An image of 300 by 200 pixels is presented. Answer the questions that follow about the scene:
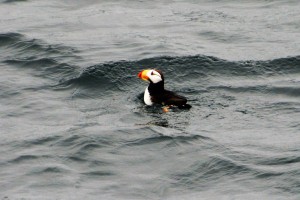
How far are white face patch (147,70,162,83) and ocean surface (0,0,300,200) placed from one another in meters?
0.59

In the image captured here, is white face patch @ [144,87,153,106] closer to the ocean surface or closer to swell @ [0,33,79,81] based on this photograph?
the ocean surface

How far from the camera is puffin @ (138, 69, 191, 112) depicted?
14.6 metres

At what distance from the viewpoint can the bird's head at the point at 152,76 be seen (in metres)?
15.5

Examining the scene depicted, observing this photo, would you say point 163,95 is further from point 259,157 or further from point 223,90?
point 259,157

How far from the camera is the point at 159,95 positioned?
15.1 metres

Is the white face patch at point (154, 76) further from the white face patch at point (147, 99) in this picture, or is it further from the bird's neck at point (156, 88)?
the white face patch at point (147, 99)

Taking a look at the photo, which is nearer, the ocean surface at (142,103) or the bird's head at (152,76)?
the ocean surface at (142,103)

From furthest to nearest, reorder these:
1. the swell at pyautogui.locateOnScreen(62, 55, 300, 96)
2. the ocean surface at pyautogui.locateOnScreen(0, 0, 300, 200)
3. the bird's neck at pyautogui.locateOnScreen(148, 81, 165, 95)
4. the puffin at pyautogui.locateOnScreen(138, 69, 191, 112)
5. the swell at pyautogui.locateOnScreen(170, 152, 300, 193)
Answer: the swell at pyautogui.locateOnScreen(62, 55, 300, 96)
the bird's neck at pyautogui.locateOnScreen(148, 81, 165, 95)
the puffin at pyautogui.locateOnScreen(138, 69, 191, 112)
the ocean surface at pyautogui.locateOnScreen(0, 0, 300, 200)
the swell at pyautogui.locateOnScreen(170, 152, 300, 193)

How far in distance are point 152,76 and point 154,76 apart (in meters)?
0.05

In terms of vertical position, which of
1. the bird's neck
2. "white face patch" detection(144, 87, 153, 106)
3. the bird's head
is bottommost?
"white face patch" detection(144, 87, 153, 106)

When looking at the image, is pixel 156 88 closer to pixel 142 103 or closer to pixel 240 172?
pixel 142 103

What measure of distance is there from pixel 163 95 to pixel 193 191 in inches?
165

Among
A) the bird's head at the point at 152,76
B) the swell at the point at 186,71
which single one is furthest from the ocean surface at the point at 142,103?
the bird's head at the point at 152,76

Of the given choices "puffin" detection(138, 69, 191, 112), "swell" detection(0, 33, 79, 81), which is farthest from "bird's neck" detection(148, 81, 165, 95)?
"swell" detection(0, 33, 79, 81)
